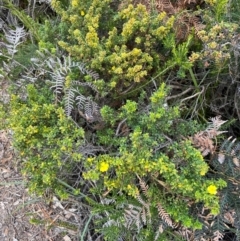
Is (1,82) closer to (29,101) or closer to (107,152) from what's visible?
(29,101)

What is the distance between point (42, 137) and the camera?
1.37 meters

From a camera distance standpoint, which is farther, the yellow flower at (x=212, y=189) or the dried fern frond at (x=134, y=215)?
the dried fern frond at (x=134, y=215)

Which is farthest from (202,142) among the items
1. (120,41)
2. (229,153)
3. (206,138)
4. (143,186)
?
(120,41)

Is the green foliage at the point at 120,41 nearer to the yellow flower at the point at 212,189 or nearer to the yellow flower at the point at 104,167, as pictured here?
the yellow flower at the point at 104,167

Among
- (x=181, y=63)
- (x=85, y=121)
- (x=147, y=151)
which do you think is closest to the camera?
(x=147, y=151)

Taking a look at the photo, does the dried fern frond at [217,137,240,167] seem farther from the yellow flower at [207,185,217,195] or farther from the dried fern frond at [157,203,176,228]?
the dried fern frond at [157,203,176,228]

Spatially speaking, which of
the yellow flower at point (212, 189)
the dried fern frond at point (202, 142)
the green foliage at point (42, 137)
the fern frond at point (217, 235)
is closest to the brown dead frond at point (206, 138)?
the dried fern frond at point (202, 142)

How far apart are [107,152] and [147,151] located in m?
0.24

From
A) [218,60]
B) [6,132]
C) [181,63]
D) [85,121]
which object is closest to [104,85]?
[85,121]

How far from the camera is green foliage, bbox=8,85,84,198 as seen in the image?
130 centimetres

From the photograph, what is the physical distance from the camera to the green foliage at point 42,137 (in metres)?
1.30

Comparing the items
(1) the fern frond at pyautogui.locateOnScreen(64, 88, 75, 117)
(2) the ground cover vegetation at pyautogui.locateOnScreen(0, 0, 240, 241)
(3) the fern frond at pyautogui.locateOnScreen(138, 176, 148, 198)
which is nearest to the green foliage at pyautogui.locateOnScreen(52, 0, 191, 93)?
(2) the ground cover vegetation at pyautogui.locateOnScreen(0, 0, 240, 241)

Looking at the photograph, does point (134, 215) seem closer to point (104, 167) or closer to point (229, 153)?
point (104, 167)

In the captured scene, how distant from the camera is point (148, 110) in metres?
1.39
